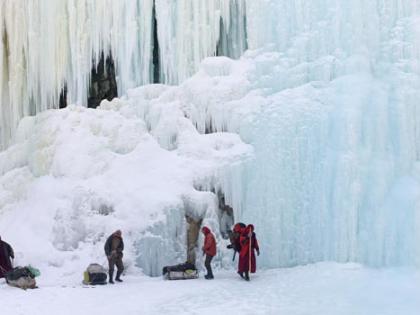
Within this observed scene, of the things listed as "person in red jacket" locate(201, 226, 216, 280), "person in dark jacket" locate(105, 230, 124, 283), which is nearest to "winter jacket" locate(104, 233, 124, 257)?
"person in dark jacket" locate(105, 230, 124, 283)

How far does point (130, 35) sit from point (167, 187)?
3.02 meters

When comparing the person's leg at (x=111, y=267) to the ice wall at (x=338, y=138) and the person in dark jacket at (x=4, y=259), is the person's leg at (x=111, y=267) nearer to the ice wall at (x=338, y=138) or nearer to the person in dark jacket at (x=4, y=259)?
the person in dark jacket at (x=4, y=259)

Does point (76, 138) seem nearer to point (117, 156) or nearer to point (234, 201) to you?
point (117, 156)

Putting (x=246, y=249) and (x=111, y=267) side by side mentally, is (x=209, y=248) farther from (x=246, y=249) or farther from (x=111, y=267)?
(x=111, y=267)

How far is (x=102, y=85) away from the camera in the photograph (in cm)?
1313

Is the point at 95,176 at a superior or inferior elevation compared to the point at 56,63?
inferior

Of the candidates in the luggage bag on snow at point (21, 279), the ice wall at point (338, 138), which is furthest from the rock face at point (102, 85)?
the luggage bag on snow at point (21, 279)

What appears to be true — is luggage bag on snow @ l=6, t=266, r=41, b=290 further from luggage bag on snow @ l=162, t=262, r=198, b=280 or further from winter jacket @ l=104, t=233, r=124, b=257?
luggage bag on snow @ l=162, t=262, r=198, b=280

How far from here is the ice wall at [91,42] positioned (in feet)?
40.4

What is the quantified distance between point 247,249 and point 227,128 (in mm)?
2562

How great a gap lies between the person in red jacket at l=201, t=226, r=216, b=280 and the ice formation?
911 mm

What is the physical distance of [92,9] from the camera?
1277cm

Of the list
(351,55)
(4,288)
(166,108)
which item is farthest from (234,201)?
(4,288)


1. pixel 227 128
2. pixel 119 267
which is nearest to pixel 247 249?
pixel 119 267
